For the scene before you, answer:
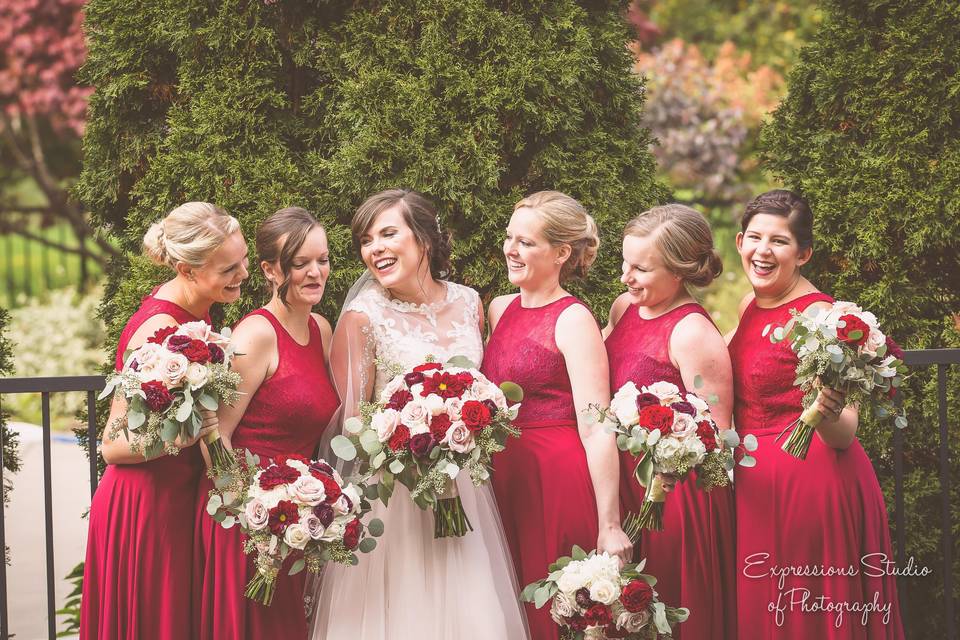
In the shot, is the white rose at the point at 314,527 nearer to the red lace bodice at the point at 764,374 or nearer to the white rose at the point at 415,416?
the white rose at the point at 415,416

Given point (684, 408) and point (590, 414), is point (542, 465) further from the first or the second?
point (684, 408)

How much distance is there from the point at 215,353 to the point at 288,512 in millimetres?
648

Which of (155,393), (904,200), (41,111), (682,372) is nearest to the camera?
(155,393)

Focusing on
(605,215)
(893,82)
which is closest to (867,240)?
(893,82)

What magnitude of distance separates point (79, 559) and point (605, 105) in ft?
18.4

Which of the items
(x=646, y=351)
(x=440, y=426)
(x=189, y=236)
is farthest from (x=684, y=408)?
(x=189, y=236)

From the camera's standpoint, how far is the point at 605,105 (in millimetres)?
4844

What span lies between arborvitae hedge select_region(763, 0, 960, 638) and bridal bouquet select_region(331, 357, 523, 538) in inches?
101

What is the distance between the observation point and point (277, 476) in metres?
3.30

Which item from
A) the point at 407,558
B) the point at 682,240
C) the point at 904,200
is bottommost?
the point at 407,558

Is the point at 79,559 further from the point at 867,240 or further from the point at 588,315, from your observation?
the point at 867,240

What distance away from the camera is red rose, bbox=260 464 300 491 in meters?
3.29

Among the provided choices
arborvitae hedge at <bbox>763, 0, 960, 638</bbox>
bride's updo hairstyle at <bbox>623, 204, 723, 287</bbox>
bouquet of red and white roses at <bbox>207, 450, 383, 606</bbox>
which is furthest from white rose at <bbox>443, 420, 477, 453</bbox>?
arborvitae hedge at <bbox>763, 0, 960, 638</bbox>

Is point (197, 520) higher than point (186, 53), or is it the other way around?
point (186, 53)
